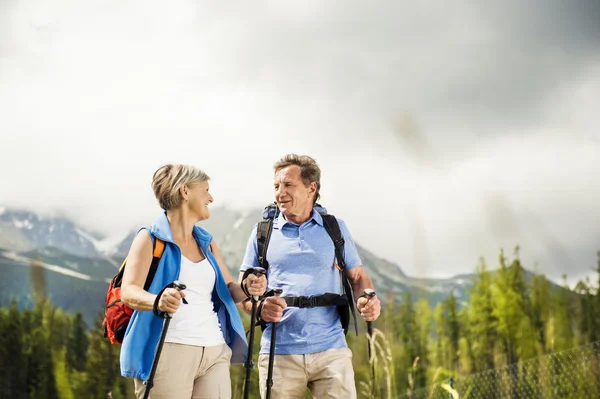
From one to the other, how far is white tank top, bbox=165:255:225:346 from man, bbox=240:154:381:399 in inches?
13.2

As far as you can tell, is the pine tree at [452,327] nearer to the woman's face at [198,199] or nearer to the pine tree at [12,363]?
the pine tree at [12,363]

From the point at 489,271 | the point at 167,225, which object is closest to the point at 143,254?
the point at 167,225

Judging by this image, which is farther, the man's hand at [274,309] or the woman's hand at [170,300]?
the man's hand at [274,309]

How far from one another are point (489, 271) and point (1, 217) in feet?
406

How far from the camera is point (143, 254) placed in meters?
3.09

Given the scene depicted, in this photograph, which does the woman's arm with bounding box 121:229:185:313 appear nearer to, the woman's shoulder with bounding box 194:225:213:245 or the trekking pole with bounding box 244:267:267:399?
the woman's shoulder with bounding box 194:225:213:245

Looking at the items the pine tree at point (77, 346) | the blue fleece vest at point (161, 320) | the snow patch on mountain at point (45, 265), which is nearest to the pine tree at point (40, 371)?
the pine tree at point (77, 346)

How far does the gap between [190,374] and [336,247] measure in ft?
3.85

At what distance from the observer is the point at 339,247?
12.7ft

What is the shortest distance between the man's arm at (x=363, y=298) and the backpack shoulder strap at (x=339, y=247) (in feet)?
0.11

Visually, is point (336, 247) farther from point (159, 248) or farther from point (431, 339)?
point (431, 339)

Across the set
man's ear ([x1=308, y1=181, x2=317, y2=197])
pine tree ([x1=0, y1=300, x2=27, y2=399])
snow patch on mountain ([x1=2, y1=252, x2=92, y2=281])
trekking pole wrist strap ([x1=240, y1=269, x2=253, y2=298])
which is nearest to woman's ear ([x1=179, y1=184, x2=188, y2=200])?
trekking pole wrist strap ([x1=240, y1=269, x2=253, y2=298])

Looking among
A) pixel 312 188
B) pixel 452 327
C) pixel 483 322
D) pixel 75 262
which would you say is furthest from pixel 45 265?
pixel 312 188

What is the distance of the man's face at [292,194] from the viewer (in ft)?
12.8
